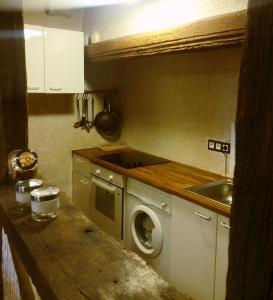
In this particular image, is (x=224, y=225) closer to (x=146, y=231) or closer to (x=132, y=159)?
(x=146, y=231)

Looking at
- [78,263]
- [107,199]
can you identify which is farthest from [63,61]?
[78,263]

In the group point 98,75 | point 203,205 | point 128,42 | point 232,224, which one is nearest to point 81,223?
point 232,224

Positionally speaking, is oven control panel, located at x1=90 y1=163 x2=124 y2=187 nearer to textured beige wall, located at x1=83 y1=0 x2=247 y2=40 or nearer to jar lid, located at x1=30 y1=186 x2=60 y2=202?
textured beige wall, located at x1=83 y1=0 x2=247 y2=40

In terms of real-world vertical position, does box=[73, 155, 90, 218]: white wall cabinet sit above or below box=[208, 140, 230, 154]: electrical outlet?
below

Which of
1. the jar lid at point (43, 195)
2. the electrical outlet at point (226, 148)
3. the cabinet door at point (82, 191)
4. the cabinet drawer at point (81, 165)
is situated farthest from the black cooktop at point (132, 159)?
the jar lid at point (43, 195)

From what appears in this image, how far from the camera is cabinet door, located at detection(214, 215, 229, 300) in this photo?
68.6 inches

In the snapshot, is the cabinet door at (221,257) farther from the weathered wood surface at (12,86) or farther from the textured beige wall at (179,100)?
the weathered wood surface at (12,86)

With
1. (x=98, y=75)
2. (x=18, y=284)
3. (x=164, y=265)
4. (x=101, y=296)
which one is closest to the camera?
(x=101, y=296)

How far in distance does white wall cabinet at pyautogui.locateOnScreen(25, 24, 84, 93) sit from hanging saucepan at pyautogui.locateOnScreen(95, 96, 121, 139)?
1.80 ft

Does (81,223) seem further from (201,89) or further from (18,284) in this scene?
(201,89)

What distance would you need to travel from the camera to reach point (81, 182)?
3232 millimetres

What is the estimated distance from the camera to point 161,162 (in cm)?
285

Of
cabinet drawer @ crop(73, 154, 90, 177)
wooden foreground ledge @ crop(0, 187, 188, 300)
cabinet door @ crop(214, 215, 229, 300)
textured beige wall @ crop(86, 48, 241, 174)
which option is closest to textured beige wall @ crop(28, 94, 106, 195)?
cabinet drawer @ crop(73, 154, 90, 177)

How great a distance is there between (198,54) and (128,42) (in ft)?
1.95
